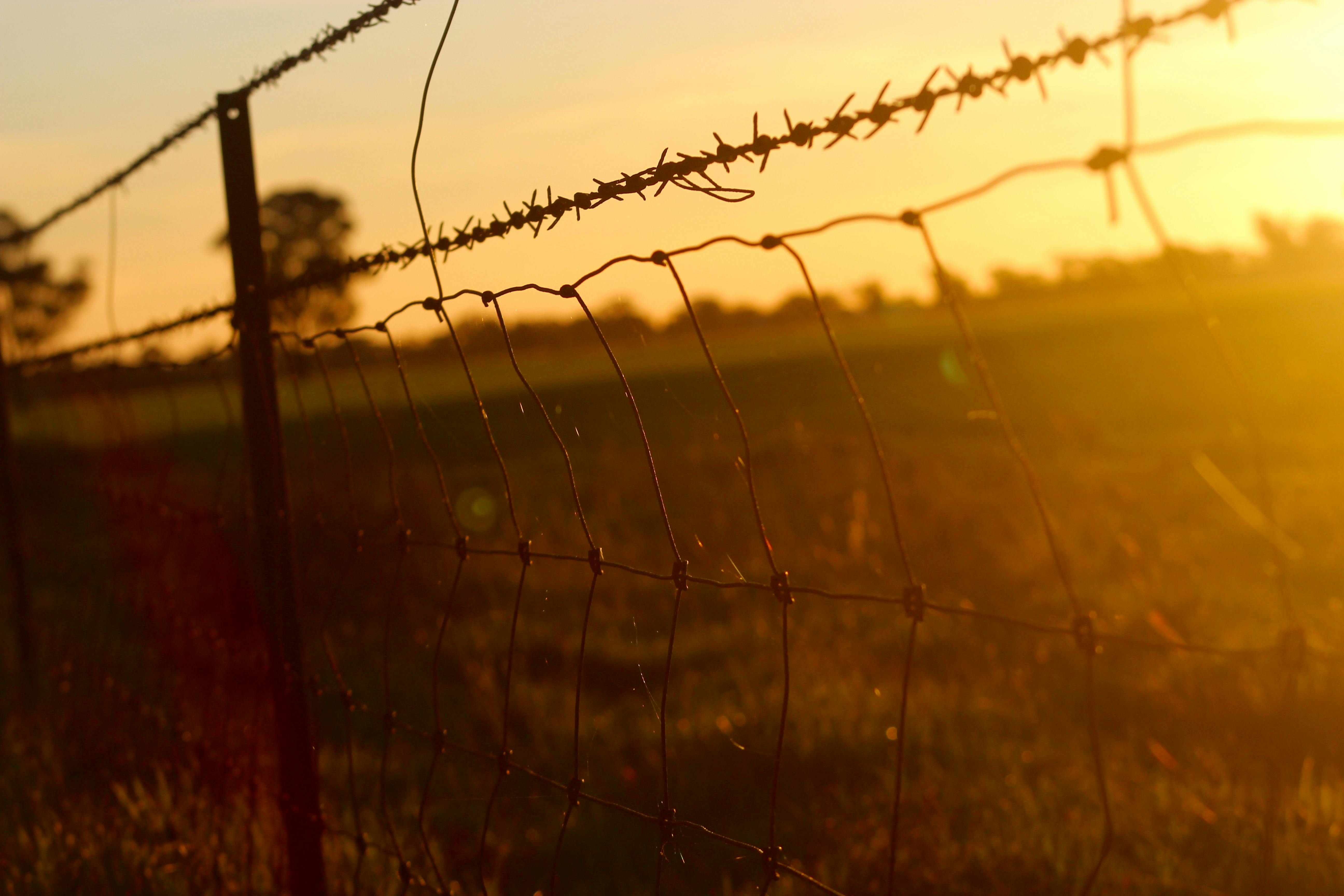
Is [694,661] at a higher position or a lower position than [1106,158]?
lower

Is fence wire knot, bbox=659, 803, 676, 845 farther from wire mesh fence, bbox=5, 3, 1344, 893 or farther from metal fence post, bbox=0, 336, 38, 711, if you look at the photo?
metal fence post, bbox=0, 336, 38, 711

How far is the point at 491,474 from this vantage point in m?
12.3

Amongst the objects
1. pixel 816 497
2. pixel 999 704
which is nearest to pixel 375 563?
pixel 816 497

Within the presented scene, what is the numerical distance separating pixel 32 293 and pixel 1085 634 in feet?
201

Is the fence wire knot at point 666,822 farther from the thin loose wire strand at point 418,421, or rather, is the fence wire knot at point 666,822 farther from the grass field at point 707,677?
the thin loose wire strand at point 418,421

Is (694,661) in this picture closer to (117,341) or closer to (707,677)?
(707,677)

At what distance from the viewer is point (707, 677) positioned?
4367mm

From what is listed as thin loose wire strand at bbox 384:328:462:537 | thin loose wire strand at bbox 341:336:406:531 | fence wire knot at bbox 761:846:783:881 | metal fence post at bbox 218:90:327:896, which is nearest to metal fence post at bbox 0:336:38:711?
metal fence post at bbox 218:90:327:896

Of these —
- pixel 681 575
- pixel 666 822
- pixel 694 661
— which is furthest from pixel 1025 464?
pixel 694 661

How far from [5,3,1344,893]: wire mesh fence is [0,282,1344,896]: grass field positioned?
2 centimetres

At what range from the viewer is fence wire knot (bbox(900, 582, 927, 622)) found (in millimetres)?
1257

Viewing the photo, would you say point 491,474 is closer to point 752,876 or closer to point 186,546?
point 186,546

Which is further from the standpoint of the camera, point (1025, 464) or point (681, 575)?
point (681, 575)

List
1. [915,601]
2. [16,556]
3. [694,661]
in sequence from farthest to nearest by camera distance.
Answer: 1. [694,661]
2. [16,556]
3. [915,601]
